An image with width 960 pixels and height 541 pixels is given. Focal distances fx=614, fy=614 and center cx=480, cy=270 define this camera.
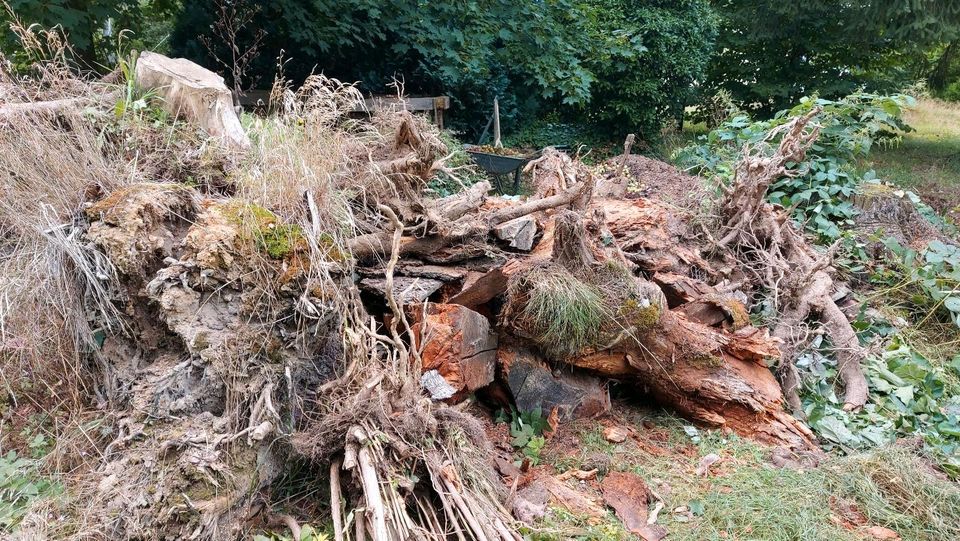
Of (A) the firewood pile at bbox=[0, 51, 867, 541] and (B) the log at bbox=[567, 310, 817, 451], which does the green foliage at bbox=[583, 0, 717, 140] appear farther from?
(B) the log at bbox=[567, 310, 817, 451]

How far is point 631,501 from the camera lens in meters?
2.92

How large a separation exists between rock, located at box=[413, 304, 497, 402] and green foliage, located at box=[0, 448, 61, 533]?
1654mm

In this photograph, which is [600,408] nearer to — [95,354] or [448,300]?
[448,300]

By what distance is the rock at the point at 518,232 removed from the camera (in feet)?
12.0

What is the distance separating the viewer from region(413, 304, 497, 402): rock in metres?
3.10

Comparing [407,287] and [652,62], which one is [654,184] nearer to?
[407,287]

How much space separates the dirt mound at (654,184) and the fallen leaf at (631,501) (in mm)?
2627

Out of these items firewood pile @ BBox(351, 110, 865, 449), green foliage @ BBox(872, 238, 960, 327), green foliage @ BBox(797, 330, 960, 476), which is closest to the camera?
firewood pile @ BBox(351, 110, 865, 449)

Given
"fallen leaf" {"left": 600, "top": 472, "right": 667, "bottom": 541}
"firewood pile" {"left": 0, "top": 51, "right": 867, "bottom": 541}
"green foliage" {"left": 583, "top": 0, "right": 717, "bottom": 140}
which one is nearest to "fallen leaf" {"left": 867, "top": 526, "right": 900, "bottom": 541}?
"firewood pile" {"left": 0, "top": 51, "right": 867, "bottom": 541}

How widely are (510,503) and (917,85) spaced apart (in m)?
12.3

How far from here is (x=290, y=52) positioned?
26.3ft

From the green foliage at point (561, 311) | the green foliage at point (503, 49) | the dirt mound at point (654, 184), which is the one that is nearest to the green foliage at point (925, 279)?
the dirt mound at point (654, 184)

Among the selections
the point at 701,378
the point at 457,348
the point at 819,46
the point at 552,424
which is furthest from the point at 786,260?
the point at 819,46

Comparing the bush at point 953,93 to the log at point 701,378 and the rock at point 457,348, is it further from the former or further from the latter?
the rock at point 457,348
